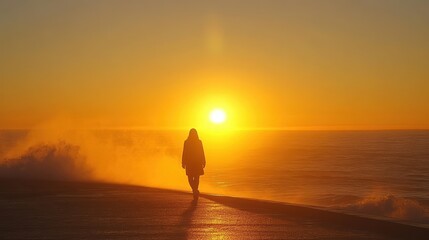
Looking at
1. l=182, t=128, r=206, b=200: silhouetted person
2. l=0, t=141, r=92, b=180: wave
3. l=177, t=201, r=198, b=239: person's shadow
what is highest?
l=0, t=141, r=92, b=180: wave

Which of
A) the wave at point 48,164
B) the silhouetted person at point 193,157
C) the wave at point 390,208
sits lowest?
the wave at point 390,208

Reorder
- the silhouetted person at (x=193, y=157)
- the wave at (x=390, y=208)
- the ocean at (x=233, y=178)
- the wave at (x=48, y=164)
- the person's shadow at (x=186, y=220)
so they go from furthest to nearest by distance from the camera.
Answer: the wave at (x=48, y=164)
the ocean at (x=233, y=178)
the wave at (x=390, y=208)
the silhouetted person at (x=193, y=157)
the person's shadow at (x=186, y=220)

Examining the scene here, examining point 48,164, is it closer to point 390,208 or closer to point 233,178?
point 390,208

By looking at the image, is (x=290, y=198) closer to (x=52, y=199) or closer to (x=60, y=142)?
(x=60, y=142)

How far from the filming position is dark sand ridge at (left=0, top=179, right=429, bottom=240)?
10188 millimetres

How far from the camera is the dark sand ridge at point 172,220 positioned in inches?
401

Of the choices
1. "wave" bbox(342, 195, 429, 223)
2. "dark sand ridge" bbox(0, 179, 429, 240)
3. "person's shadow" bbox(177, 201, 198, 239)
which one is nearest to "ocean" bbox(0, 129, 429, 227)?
"wave" bbox(342, 195, 429, 223)

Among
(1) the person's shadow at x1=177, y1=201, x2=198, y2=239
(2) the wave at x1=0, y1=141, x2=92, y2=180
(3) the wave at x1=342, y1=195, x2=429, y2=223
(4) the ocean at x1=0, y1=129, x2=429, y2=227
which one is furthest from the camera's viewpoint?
(2) the wave at x1=0, y1=141, x2=92, y2=180

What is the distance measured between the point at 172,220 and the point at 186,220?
313 millimetres

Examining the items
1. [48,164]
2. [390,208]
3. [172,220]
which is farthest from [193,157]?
[48,164]

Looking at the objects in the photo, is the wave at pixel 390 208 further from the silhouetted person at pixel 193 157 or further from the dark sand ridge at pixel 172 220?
the dark sand ridge at pixel 172 220

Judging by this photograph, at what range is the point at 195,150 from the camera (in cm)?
1641

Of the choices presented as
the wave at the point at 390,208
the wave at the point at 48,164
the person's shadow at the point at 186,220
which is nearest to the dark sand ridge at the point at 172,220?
the person's shadow at the point at 186,220

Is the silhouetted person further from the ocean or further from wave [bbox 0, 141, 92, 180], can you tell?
wave [bbox 0, 141, 92, 180]
